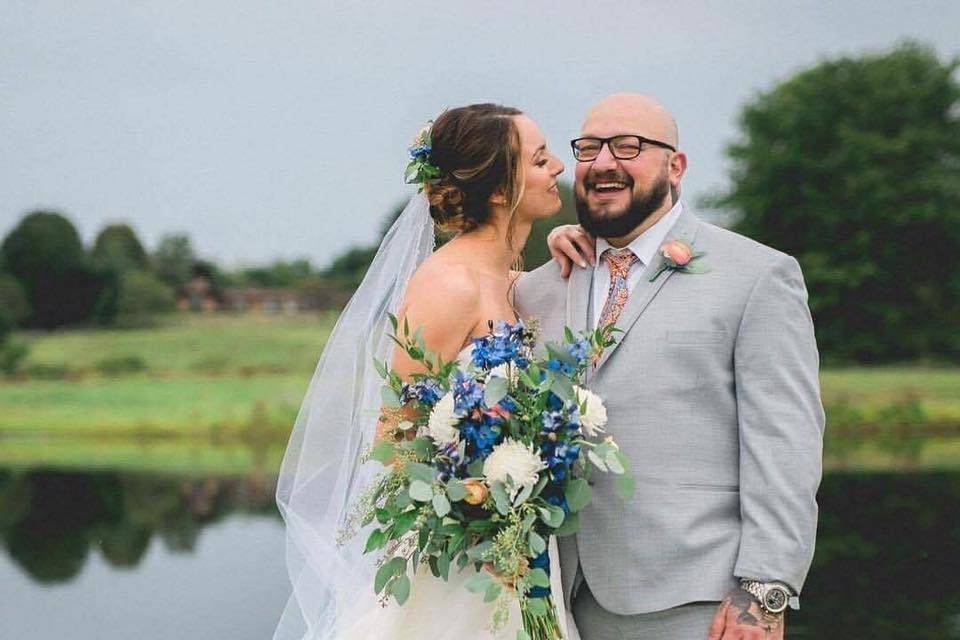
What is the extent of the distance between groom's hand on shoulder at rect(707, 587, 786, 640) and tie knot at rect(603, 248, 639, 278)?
0.92m

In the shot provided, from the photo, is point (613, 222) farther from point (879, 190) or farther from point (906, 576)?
point (879, 190)

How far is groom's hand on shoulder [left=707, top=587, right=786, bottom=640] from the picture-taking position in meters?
2.96

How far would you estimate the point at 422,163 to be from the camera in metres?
3.69

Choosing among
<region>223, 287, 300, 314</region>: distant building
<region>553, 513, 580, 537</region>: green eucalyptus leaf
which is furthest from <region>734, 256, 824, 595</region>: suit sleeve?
<region>223, 287, 300, 314</region>: distant building

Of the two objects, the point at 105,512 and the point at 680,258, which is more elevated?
the point at 680,258

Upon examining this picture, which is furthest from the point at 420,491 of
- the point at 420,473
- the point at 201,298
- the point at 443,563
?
the point at 201,298

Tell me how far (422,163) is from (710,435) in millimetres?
1250

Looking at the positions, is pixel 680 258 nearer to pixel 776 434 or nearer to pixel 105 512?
pixel 776 434

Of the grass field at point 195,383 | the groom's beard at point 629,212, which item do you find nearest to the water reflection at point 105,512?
the grass field at point 195,383

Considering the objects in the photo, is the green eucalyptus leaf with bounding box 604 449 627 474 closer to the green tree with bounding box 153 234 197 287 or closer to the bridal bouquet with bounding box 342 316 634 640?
the bridal bouquet with bounding box 342 316 634 640

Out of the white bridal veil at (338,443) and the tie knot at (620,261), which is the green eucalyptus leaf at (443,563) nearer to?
the white bridal veil at (338,443)

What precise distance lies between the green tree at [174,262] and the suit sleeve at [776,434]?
1746cm

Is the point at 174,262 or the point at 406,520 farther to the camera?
the point at 174,262

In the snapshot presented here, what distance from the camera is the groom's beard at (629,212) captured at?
3264 mm
